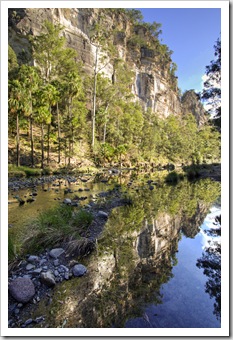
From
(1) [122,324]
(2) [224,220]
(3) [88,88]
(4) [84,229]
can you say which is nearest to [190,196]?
(4) [84,229]

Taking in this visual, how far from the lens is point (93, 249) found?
14.0 ft

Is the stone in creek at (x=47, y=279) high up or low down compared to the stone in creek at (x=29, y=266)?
down

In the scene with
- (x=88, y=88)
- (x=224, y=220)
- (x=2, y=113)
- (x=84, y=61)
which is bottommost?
(x=224, y=220)

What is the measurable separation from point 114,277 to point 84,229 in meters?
1.66

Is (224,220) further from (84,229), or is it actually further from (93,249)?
(84,229)

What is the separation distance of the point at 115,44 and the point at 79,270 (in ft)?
217

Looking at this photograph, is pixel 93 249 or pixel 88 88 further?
pixel 88 88

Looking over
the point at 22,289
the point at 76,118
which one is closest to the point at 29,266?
the point at 22,289

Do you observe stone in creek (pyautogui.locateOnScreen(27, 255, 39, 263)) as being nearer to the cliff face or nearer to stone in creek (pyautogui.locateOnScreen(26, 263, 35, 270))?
stone in creek (pyautogui.locateOnScreen(26, 263, 35, 270))

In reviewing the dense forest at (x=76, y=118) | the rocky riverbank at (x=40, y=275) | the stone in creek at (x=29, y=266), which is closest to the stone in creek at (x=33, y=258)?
the rocky riverbank at (x=40, y=275)

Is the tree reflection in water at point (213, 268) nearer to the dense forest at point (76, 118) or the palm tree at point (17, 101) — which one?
the dense forest at point (76, 118)

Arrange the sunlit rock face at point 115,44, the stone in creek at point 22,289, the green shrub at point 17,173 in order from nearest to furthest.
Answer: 1. the stone in creek at point 22,289
2. the green shrub at point 17,173
3. the sunlit rock face at point 115,44

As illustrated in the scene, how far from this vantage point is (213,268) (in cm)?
399

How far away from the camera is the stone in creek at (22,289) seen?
104 inches
